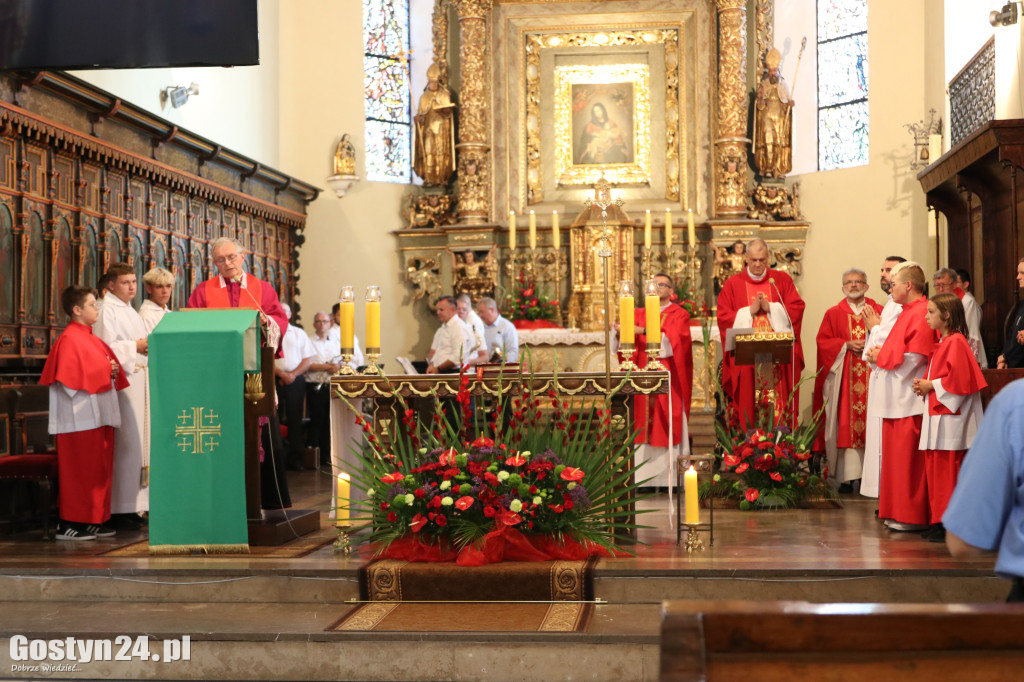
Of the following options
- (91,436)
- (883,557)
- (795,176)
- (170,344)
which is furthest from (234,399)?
(795,176)

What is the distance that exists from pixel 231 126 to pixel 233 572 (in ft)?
25.9

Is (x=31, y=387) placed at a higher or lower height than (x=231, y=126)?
Answer: lower

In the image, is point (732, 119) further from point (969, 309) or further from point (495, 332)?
point (969, 309)

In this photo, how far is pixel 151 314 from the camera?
292 inches

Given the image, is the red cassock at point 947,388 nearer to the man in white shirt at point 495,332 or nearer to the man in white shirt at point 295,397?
the man in white shirt at point 495,332

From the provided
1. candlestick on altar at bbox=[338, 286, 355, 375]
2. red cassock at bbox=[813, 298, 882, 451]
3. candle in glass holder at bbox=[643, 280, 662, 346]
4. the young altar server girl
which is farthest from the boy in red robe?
red cassock at bbox=[813, 298, 882, 451]

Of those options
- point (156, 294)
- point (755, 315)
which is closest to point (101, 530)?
point (156, 294)

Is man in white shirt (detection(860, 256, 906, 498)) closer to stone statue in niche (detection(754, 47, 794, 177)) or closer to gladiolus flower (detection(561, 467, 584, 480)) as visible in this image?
gladiolus flower (detection(561, 467, 584, 480))

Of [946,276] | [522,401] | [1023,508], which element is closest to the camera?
[1023,508]

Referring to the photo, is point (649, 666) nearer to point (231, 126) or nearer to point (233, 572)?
point (233, 572)

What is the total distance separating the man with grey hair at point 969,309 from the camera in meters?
7.18

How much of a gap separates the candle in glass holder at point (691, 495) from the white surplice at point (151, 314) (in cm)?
368

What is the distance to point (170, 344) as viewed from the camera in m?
6.00

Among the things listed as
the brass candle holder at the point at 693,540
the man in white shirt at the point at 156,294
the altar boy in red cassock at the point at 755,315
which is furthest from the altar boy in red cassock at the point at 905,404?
the man in white shirt at the point at 156,294
